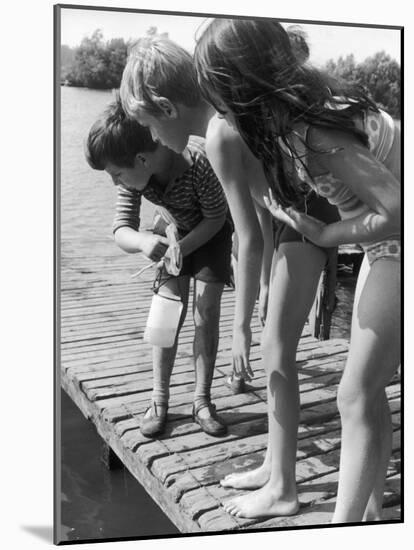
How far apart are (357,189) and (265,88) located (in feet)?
1.59

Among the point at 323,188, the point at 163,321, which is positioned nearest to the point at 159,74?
the point at 323,188

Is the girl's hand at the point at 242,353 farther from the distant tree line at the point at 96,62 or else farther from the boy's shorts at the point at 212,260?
the distant tree line at the point at 96,62

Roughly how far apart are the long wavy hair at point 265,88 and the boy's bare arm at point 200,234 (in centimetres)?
33

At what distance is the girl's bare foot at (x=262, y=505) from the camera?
→ 3.82 m

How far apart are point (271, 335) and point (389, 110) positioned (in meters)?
1.00

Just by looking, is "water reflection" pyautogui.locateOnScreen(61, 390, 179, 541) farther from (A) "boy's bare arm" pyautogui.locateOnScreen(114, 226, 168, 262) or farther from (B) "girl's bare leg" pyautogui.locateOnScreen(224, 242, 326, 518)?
(A) "boy's bare arm" pyautogui.locateOnScreen(114, 226, 168, 262)

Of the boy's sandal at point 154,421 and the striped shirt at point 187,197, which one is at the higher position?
the striped shirt at point 187,197

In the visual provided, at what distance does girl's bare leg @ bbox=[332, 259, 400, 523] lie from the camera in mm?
3584

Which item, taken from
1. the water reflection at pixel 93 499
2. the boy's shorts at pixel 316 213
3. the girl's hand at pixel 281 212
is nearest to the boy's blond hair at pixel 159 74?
the girl's hand at pixel 281 212

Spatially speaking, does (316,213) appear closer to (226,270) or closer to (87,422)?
(226,270)

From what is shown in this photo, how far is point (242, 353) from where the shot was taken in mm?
3799

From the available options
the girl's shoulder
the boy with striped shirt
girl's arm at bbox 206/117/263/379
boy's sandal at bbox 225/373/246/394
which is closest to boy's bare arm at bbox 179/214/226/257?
the boy with striped shirt

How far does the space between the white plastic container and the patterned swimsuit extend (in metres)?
0.74

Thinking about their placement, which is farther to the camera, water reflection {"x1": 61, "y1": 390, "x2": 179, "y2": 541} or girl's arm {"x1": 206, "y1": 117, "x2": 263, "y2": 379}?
water reflection {"x1": 61, "y1": 390, "x2": 179, "y2": 541}
